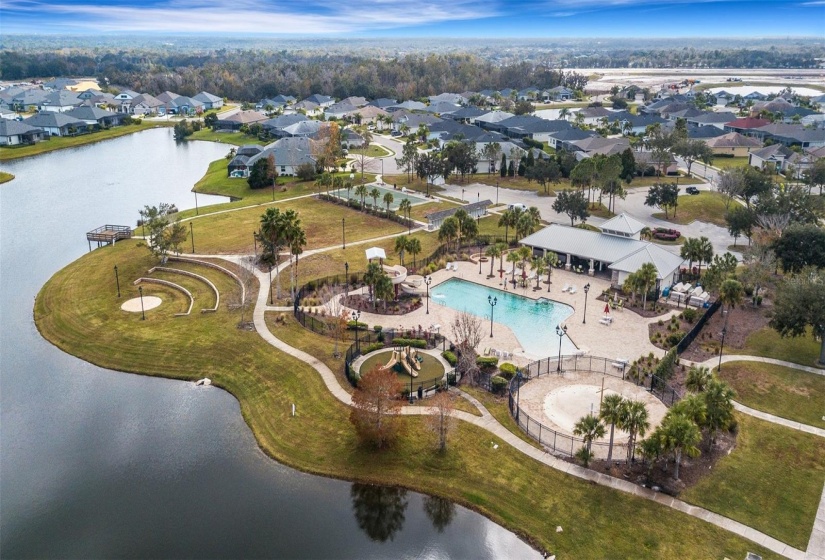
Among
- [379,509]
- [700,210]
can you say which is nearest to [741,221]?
[700,210]

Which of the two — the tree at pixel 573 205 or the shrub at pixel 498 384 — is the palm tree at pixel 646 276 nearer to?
the shrub at pixel 498 384

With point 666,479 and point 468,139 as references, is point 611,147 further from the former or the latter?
point 666,479

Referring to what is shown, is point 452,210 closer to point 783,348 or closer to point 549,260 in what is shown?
point 549,260

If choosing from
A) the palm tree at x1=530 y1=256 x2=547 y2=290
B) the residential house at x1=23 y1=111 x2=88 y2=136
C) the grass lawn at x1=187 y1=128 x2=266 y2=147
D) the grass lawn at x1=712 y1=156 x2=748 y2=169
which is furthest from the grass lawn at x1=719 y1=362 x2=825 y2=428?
the residential house at x1=23 y1=111 x2=88 y2=136

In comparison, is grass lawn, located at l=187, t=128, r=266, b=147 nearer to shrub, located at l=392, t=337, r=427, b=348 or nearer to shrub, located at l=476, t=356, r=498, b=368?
shrub, located at l=392, t=337, r=427, b=348

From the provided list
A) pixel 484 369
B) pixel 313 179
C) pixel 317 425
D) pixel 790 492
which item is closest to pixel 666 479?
pixel 790 492

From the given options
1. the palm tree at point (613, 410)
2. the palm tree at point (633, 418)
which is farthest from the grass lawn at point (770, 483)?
the palm tree at point (613, 410)
